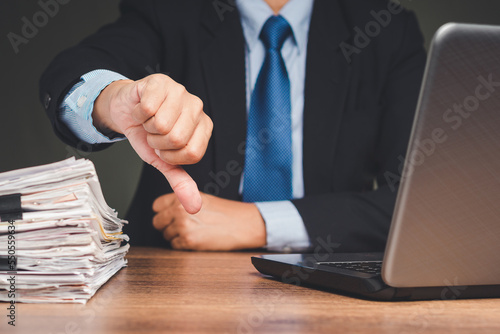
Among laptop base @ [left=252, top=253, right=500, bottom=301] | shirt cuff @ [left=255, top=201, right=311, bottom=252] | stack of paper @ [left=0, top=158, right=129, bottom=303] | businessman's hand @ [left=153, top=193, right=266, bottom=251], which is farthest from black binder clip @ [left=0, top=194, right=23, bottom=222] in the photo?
shirt cuff @ [left=255, top=201, right=311, bottom=252]

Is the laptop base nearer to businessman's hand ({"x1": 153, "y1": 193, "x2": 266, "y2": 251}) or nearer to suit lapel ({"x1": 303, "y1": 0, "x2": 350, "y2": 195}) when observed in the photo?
businessman's hand ({"x1": 153, "y1": 193, "x2": 266, "y2": 251})

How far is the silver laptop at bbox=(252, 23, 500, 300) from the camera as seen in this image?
1.56ft

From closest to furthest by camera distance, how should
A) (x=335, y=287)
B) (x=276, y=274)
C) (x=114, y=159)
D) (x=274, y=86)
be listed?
(x=335, y=287), (x=276, y=274), (x=274, y=86), (x=114, y=159)

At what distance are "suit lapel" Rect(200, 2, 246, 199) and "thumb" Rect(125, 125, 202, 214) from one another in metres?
0.78

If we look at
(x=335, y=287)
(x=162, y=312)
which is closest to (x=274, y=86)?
(x=335, y=287)


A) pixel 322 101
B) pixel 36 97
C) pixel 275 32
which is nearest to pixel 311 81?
pixel 322 101

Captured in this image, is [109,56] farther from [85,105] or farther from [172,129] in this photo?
[172,129]

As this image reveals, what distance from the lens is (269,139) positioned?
1574mm

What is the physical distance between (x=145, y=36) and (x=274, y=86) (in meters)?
0.47

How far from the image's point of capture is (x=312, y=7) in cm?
178

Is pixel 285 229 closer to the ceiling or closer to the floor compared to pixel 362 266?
closer to the floor

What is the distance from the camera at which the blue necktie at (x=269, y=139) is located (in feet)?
5.12

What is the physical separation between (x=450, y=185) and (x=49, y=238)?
456mm

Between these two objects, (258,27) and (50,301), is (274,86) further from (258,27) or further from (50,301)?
(50,301)
